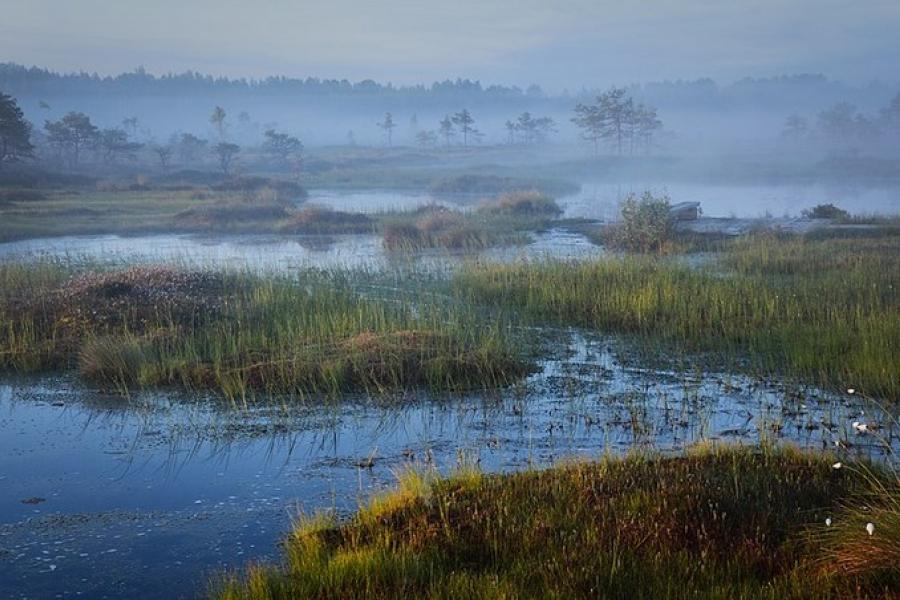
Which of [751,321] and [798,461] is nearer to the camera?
[798,461]

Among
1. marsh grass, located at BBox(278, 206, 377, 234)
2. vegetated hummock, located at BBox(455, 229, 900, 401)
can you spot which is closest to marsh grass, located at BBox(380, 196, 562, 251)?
marsh grass, located at BBox(278, 206, 377, 234)

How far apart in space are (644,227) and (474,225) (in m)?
8.55

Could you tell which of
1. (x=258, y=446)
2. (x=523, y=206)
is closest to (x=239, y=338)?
(x=258, y=446)

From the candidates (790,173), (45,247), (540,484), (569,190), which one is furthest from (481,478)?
(790,173)

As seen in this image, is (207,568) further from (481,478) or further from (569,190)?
(569,190)

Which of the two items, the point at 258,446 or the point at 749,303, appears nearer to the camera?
the point at 258,446

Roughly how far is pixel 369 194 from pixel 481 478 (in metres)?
57.6

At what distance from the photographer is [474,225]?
115ft

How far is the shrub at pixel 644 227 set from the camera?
27750 mm

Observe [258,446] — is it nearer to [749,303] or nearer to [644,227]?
[749,303]

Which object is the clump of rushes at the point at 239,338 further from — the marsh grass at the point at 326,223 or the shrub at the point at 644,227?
the marsh grass at the point at 326,223

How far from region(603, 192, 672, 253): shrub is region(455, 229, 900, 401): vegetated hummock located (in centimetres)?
353

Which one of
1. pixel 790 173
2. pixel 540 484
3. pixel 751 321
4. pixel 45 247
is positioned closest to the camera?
pixel 540 484

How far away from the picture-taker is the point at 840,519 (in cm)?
737
